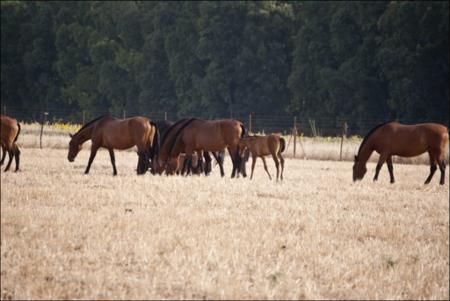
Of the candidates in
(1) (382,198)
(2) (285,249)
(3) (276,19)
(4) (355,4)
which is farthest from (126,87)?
(2) (285,249)

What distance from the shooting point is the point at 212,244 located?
7875 mm

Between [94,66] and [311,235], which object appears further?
[94,66]

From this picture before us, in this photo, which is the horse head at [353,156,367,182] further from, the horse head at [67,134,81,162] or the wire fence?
the wire fence

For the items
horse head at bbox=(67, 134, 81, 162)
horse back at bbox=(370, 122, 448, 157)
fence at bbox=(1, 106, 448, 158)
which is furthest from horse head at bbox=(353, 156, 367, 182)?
fence at bbox=(1, 106, 448, 158)

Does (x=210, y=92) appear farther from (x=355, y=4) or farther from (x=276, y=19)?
(x=355, y=4)

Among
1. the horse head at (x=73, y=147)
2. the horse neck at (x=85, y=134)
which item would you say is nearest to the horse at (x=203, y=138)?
the horse neck at (x=85, y=134)

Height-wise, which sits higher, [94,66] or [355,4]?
[355,4]

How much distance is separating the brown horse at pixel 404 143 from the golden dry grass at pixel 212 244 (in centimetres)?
518

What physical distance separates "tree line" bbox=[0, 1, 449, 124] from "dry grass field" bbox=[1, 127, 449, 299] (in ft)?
105

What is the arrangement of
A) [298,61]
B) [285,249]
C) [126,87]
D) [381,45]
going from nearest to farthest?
1. [285,249]
2. [381,45]
3. [298,61]
4. [126,87]

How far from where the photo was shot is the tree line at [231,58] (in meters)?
42.8

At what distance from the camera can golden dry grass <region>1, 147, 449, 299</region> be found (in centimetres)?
639

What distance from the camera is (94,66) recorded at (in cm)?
6194

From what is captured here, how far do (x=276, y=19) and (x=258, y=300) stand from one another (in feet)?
159
